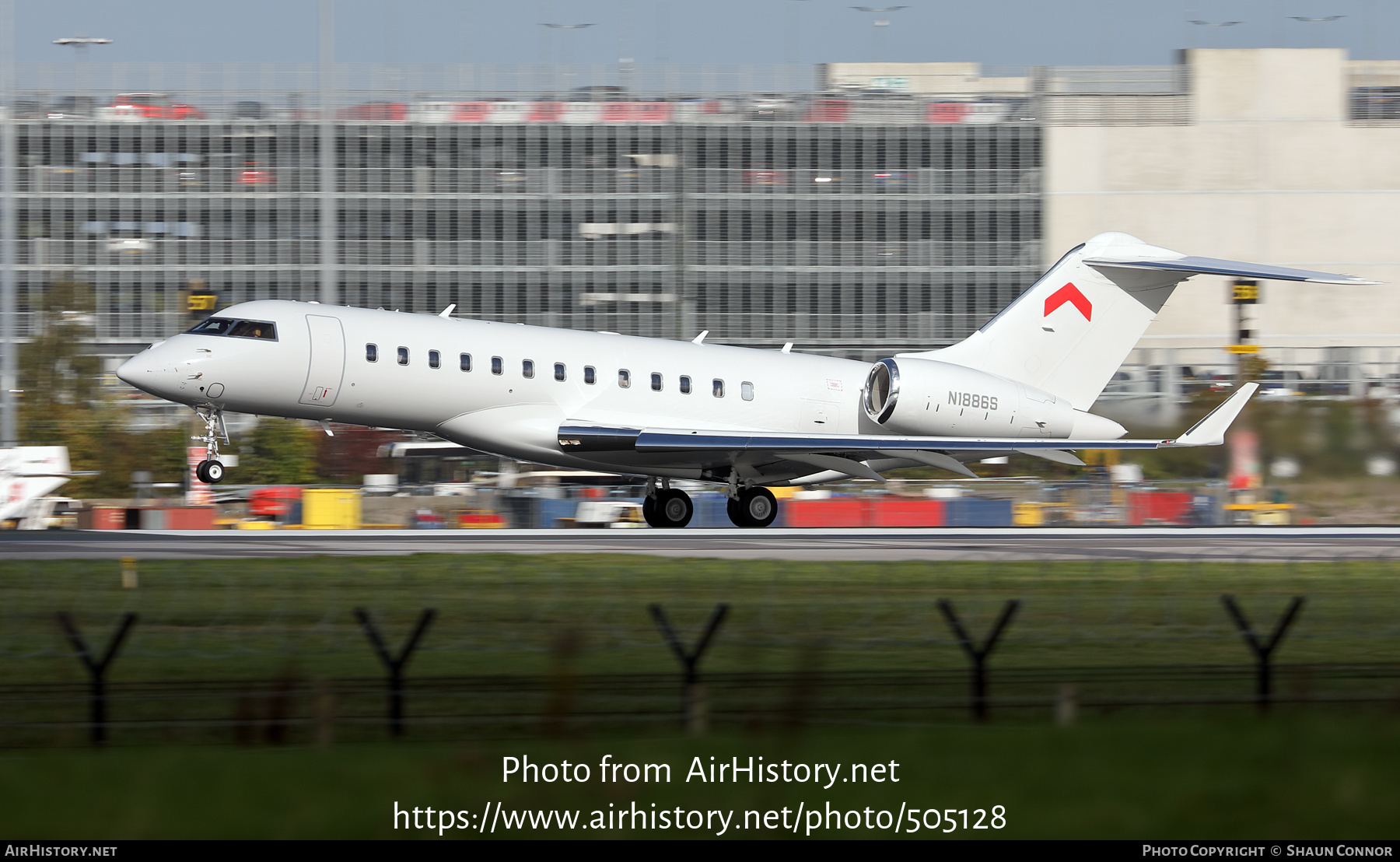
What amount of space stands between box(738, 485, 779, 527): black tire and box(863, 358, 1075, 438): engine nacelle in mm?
2695

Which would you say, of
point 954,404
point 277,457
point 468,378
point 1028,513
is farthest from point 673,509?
point 277,457

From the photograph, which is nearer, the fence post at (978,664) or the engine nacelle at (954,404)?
the fence post at (978,664)

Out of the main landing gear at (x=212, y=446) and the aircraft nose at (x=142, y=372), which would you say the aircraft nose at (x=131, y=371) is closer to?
the aircraft nose at (x=142, y=372)

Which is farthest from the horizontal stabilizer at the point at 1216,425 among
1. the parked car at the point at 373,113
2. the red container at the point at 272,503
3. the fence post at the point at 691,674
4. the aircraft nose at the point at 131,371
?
the parked car at the point at 373,113

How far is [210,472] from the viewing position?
2391cm

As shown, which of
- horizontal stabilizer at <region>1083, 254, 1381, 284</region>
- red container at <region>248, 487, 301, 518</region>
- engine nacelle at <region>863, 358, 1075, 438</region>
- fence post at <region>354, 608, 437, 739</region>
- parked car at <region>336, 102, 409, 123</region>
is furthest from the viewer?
parked car at <region>336, 102, 409, 123</region>

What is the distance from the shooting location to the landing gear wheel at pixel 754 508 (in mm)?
29188

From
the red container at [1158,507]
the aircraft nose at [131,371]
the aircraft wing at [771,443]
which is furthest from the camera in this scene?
the red container at [1158,507]

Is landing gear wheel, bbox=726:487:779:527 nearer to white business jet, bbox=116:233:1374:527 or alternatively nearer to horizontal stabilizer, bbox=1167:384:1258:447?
white business jet, bbox=116:233:1374:527

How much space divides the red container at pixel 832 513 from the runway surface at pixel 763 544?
787cm

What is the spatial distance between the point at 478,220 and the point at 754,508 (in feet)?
213

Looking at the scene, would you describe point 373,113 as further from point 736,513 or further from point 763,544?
point 763,544

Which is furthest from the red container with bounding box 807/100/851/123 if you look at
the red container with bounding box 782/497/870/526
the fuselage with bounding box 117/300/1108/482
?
the fuselage with bounding box 117/300/1108/482

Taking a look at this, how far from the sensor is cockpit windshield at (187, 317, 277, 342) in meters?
24.9
